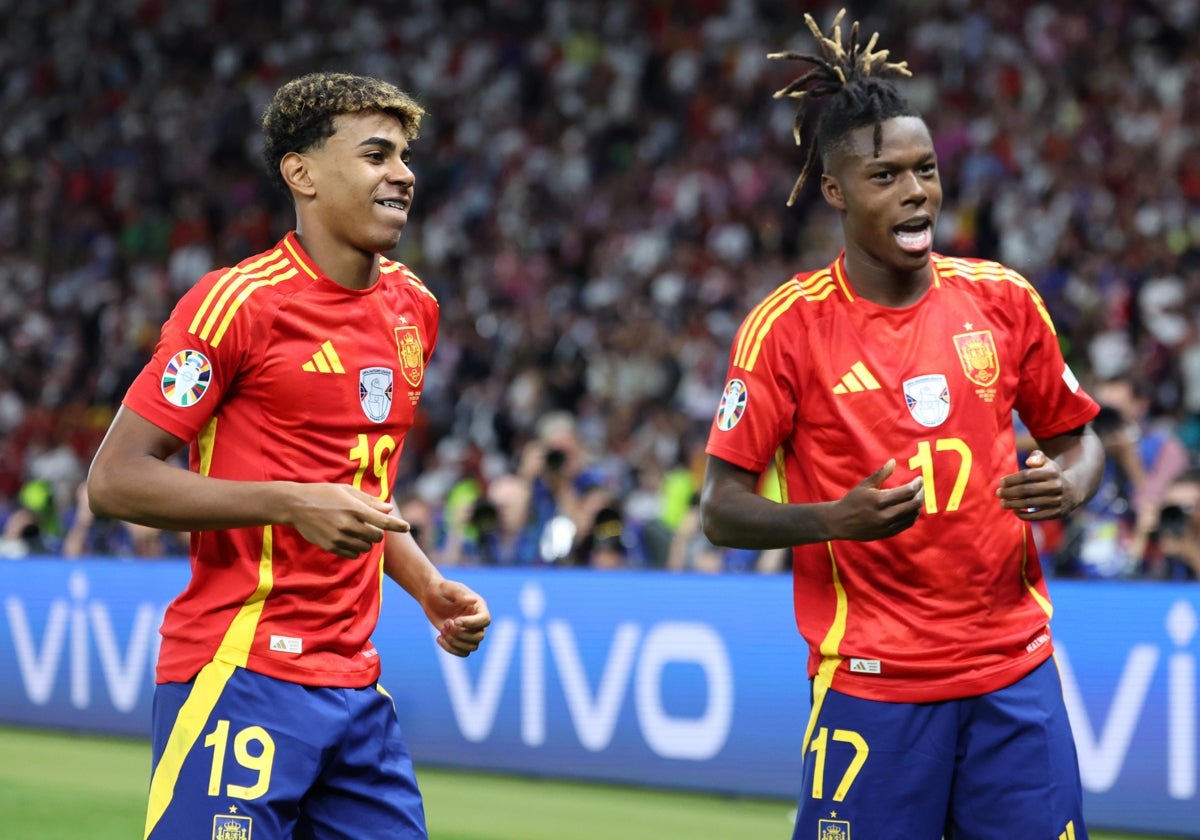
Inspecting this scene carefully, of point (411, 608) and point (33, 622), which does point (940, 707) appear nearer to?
point (411, 608)

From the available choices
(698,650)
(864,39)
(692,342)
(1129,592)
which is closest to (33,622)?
(698,650)

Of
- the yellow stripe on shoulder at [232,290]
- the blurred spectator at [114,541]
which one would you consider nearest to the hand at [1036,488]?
the yellow stripe on shoulder at [232,290]

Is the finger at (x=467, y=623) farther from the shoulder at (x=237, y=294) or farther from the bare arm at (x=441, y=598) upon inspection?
the shoulder at (x=237, y=294)

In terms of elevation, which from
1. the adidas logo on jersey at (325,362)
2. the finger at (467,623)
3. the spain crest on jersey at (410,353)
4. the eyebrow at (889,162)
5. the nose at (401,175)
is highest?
the eyebrow at (889,162)

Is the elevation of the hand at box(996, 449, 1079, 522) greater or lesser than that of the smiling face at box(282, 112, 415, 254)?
lesser

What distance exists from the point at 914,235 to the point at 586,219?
12787mm

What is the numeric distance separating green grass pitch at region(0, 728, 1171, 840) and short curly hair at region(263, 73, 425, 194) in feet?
14.0

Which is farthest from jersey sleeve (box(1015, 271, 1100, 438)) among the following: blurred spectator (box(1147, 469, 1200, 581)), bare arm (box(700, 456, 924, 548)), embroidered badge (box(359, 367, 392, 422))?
blurred spectator (box(1147, 469, 1200, 581))

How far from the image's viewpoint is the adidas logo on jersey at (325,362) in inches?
145

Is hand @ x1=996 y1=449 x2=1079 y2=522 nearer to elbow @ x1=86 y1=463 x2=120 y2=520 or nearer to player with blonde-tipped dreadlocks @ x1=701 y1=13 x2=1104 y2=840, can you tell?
player with blonde-tipped dreadlocks @ x1=701 y1=13 x2=1104 y2=840

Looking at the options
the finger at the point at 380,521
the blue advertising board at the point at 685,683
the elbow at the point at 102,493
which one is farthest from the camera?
the blue advertising board at the point at 685,683

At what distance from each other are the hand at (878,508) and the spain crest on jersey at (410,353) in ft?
3.38

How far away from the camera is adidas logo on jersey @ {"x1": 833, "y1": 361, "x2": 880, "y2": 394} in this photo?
12.6 ft

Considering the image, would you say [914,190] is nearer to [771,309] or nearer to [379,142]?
[771,309]
